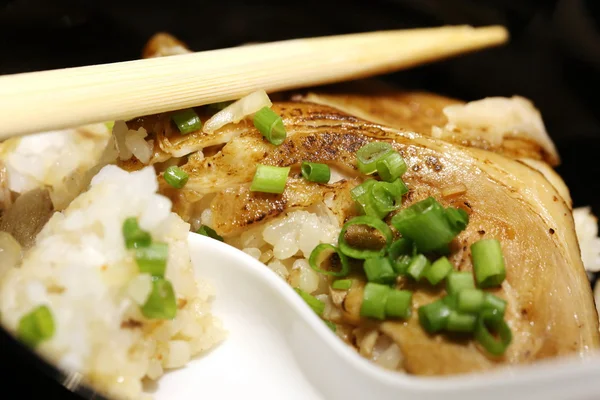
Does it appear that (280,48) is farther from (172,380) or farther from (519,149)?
(172,380)

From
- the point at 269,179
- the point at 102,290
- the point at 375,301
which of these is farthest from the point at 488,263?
the point at 102,290

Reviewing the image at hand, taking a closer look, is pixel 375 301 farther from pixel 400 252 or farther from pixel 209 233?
pixel 209 233

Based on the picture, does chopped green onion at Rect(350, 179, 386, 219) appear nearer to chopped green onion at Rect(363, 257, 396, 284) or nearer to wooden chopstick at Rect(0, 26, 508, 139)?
chopped green onion at Rect(363, 257, 396, 284)

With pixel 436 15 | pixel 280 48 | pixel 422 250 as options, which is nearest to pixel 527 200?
pixel 422 250

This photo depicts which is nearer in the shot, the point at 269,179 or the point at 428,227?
the point at 428,227

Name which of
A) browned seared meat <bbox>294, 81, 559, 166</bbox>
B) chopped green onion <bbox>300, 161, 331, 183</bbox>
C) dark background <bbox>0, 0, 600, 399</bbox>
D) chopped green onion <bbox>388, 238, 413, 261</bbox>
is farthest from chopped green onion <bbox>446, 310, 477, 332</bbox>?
dark background <bbox>0, 0, 600, 399</bbox>

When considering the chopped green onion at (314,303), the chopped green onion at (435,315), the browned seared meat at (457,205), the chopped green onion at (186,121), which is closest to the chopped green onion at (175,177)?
the browned seared meat at (457,205)
